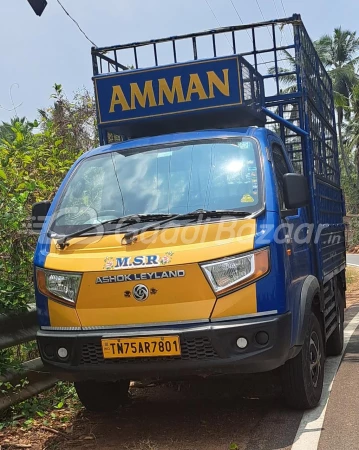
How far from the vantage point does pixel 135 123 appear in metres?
5.39

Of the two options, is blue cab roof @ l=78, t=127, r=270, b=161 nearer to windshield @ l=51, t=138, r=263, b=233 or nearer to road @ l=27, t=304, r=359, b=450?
windshield @ l=51, t=138, r=263, b=233

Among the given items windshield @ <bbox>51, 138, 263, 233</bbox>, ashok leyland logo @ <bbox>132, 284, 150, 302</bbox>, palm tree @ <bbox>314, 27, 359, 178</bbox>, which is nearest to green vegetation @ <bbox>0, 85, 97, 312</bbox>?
windshield @ <bbox>51, 138, 263, 233</bbox>

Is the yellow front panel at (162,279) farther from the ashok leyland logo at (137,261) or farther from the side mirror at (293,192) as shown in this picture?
the side mirror at (293,192)

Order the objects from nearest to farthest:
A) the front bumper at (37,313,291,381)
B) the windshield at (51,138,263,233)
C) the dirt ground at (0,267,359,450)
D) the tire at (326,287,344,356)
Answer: the front bumper at (37,313,291,381) → the dirt ground at (0,267,359,450) → the windshield at (51,138,263,233) → the tire at (326,287,344,356)

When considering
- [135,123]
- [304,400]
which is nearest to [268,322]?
[304,400]

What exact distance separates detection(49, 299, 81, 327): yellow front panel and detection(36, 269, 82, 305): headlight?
0.16ft

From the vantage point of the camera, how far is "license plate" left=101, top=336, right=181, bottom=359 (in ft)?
12.9

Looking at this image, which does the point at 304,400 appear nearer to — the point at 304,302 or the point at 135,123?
the point at 304,302

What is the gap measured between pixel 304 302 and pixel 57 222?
6.38 feet

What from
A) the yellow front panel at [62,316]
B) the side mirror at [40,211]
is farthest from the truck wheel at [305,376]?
the side mirror at [40,211]

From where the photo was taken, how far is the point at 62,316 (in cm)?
417

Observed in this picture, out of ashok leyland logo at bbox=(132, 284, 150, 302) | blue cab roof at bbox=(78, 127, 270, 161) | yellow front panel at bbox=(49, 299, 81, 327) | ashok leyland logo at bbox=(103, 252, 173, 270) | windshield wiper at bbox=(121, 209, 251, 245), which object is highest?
blue cab roof at bbox=(78, 127, 270, 161)

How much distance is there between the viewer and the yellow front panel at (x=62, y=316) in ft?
13.6

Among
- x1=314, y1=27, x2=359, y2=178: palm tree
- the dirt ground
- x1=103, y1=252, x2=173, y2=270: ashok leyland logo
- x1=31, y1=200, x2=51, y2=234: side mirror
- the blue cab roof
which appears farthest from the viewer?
x1=314, y1=27, x2=359, y2=178: palm tree
